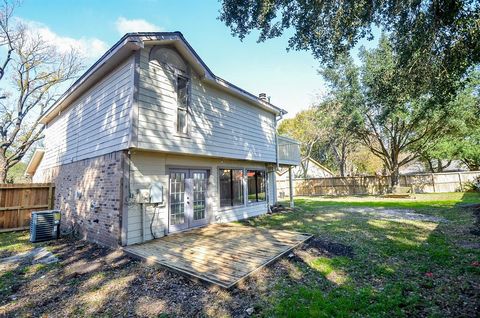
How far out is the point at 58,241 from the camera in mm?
7645

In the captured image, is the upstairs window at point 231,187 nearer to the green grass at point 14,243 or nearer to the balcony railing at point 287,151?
the balcony railing at point 287,151

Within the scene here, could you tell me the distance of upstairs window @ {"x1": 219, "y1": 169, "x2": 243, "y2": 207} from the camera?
9.75 m

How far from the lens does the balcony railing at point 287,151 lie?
12.9 meters

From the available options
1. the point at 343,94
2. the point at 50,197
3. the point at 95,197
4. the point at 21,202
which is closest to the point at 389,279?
the point at 95,197

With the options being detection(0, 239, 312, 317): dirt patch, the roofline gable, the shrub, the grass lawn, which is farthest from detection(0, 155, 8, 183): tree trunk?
the shrub

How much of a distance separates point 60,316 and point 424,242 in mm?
7570

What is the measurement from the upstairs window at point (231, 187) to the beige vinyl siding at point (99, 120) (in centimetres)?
415

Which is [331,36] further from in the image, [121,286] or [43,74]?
[43,74]

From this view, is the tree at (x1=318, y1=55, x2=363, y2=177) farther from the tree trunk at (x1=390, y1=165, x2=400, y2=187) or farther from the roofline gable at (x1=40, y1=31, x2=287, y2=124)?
the roofline gable at (x1=40, y1=31, x2=287, y2=124)

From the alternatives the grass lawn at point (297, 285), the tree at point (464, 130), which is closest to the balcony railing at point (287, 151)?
the grass lawn at point (297, 285)

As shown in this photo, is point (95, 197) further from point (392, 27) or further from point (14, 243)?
point (392, 27)

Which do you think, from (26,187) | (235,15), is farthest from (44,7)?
(235,15)

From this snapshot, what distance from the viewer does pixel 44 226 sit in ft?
25.6

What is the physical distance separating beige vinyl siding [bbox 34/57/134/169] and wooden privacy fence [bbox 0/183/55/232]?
1.36m
